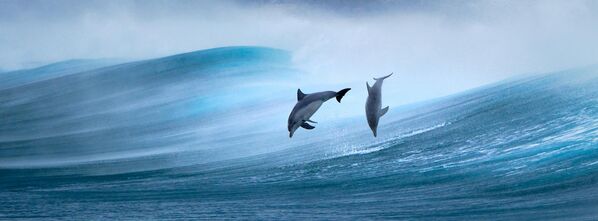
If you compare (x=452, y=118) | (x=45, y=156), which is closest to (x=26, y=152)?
(x=45, y=156)

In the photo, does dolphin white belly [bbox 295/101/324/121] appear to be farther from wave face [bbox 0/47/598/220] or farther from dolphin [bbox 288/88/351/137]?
wave face [bbox 0/47/598/220]

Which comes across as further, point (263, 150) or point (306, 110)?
point (263, 150)

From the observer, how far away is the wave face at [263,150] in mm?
→ 5316

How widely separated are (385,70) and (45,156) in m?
2.81

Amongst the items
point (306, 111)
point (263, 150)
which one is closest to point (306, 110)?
point (306, 111)

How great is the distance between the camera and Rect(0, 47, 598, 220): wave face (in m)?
5.32

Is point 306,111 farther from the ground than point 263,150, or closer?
farther from the ground

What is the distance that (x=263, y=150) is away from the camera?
21.7ft

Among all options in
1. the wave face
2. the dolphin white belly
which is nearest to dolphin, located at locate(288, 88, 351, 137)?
the dolphin white belly

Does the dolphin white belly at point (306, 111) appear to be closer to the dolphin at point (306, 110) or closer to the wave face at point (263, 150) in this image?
the dolphin at point (306, 110)

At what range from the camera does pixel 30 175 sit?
6.59 metres

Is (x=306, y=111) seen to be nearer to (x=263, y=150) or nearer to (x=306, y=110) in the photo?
(x=306, y=110)

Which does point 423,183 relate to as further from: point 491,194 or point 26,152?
point 26,152

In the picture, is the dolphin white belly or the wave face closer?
the dolphin white belly
